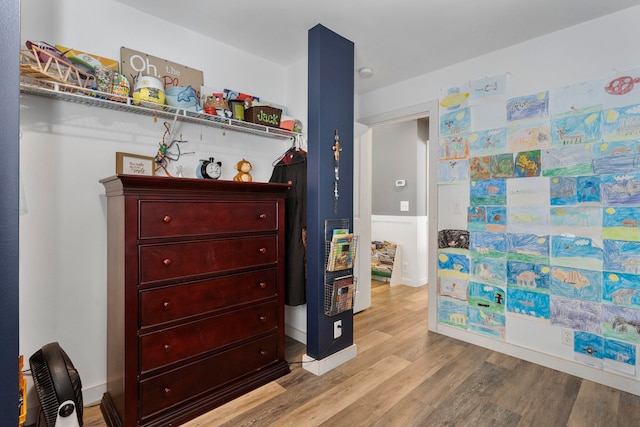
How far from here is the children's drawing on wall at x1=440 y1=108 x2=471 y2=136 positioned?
2.82 m

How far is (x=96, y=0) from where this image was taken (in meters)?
1.95

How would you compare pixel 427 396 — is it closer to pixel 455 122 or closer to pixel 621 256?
pixel 621 256

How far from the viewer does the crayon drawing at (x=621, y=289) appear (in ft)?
6.78

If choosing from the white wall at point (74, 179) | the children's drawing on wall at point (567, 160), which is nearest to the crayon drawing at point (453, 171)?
the children's drawing on wall at point (567, 160)

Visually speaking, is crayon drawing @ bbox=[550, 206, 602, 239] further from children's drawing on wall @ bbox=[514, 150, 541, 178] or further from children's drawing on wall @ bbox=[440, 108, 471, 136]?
children's drawing on wall @ bbox=[440, 108, 471, 136]

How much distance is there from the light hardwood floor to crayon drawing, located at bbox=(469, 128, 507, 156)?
67.0 inches

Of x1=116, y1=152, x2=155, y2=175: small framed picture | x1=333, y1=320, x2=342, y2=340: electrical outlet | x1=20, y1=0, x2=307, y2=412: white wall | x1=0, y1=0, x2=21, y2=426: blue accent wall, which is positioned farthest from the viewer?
Answer: x1=333, y1=320, x2=342, y2=340: electrical outlet

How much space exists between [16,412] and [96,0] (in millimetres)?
2246

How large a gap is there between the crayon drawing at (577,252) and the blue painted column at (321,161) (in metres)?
1.65

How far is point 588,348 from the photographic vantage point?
7.33ft

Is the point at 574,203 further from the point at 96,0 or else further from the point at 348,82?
the point at 96,0

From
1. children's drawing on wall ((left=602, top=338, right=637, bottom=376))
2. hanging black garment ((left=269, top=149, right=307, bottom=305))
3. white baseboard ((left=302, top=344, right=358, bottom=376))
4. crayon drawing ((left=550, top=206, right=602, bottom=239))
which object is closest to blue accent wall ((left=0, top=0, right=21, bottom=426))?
white baseboard ((left=302, top=344, right=358, bottom=376))

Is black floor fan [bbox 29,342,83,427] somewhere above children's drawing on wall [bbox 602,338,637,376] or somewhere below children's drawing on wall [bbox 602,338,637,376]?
above

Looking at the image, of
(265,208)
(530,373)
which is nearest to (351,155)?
(265,208)
